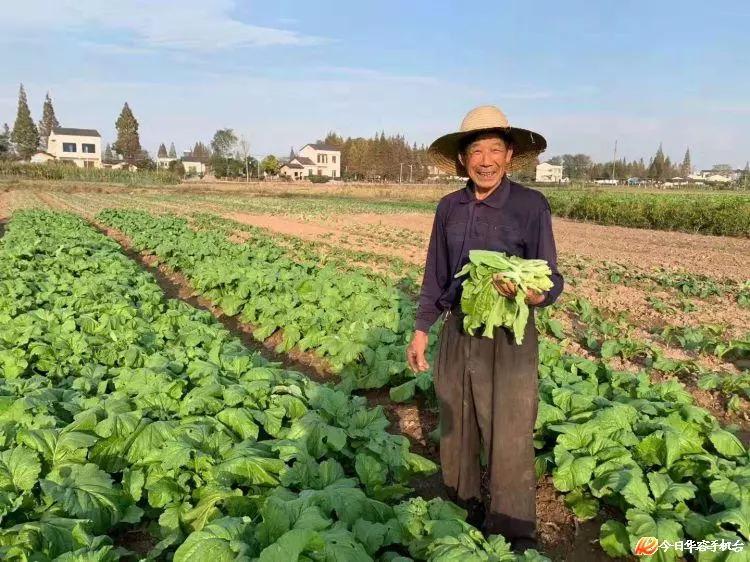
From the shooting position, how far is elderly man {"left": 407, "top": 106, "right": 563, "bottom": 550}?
9.54ft

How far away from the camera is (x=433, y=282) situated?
11.0ft

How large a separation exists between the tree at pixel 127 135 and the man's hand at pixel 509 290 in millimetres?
100408

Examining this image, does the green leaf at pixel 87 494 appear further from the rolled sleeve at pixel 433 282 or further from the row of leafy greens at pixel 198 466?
the rolled sleeve at pixel 433 282

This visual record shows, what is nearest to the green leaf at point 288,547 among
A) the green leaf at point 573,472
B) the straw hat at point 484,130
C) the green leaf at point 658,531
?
the green leaf at point 658,531

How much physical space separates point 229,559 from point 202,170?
110391 mm

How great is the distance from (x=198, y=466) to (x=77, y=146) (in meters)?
93.2

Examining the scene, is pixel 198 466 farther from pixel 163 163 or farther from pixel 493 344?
pixel 163 163

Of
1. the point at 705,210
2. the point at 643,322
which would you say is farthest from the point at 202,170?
the point at 643,322

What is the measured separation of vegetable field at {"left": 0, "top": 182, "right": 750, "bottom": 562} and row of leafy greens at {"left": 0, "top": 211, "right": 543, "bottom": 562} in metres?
0.01

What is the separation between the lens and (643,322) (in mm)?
8219

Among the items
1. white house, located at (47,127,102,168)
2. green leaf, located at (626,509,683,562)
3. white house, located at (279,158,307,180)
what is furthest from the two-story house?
green leaf, located at (626,509,683,562)

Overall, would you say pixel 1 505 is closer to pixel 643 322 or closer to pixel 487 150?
pixel 487 150

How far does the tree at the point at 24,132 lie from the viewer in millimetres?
91562

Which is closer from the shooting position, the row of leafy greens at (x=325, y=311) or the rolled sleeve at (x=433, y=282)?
the rolled sleeve at (x=433, y=282)
